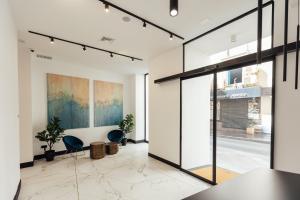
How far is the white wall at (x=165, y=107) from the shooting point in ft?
15.2

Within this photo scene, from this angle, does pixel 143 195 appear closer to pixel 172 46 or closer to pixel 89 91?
pixel 172 46

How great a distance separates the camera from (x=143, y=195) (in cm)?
315

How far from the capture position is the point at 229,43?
386 cm

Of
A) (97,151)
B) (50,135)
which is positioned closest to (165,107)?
(97,151)

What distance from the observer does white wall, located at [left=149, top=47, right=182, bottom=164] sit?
182 inches

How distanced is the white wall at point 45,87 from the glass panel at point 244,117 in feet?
15.8

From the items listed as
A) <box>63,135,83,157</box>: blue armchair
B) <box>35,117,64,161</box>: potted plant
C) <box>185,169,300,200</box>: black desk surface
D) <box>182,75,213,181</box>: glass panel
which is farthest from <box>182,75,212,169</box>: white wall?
<box>35,117,64,161</box>: potted plant

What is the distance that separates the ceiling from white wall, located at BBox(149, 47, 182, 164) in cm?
48

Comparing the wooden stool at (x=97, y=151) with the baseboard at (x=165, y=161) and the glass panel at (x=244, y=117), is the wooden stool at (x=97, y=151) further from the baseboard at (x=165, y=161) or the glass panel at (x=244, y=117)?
the glass panel at (x=244, y=117)

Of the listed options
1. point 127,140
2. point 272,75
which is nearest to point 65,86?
point 127,140

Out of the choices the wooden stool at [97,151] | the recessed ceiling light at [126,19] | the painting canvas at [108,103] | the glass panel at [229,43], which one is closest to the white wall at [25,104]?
the wooden stool at [97,151]

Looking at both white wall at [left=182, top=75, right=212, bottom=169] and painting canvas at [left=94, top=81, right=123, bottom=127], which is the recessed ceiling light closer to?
white wall at [left=182, top=75, right=212, bottom=169]

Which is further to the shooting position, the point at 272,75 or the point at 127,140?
the point at 127,140

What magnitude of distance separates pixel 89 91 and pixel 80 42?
8.53 feet
